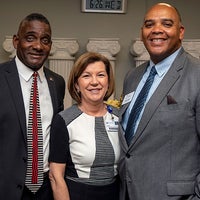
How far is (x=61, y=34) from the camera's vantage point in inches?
178

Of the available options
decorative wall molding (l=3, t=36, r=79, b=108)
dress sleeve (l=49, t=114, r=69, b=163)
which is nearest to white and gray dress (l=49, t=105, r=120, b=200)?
dress sleeve (l=49, t=114, r=69, b=163)

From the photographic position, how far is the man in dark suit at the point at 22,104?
1772 millimetres

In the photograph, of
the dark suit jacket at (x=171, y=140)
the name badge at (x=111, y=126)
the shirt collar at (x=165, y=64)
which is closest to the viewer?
the dark suit jacket at (x=171, y=140)

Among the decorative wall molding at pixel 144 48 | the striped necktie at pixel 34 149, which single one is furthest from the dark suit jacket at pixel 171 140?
the decorative wall molding at pixel 144 48

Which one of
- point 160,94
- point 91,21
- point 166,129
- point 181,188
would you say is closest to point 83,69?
point 160,94

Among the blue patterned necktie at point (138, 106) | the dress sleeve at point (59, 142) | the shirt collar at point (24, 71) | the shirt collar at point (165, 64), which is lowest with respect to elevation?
the dress sleeve at point (59, 142)

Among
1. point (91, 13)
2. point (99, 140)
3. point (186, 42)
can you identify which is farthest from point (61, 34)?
point (99, 140)

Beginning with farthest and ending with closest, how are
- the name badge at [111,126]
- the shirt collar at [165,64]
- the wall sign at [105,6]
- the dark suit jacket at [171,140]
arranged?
the wall sign at [105,6], the name badge at [111,126], the shirt collar at [165,64], the dark suit jacket at [171,140]

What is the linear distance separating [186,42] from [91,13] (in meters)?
1.24

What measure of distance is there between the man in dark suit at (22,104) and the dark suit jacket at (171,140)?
0.52 metres

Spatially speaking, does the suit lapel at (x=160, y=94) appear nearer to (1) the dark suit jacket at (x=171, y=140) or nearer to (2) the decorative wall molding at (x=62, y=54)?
(1) the dark suit jacket at (x=171, y=140)

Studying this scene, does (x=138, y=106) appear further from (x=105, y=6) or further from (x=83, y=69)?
(x=105, y=6)

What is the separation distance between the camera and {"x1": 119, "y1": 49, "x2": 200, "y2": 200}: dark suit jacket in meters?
1.55

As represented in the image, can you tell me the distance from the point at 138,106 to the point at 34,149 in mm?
564
